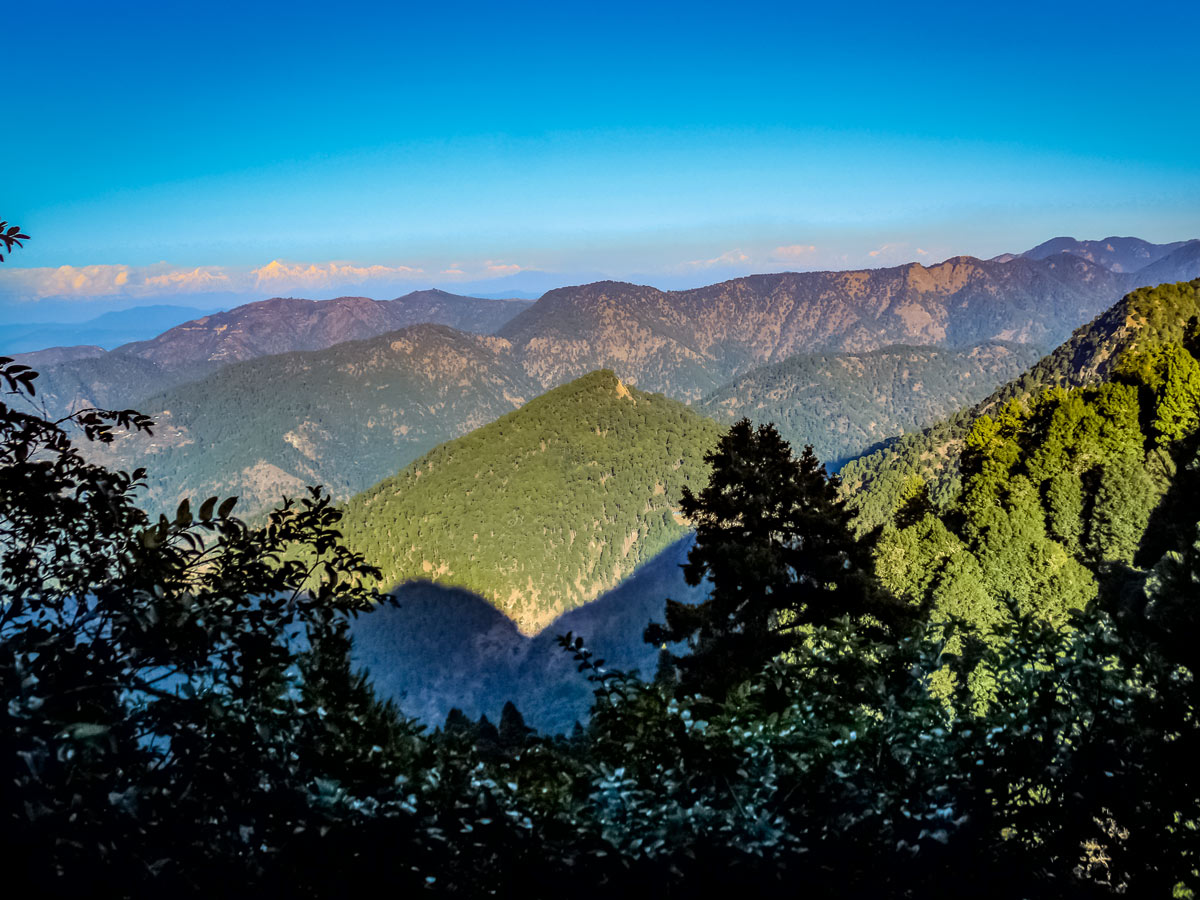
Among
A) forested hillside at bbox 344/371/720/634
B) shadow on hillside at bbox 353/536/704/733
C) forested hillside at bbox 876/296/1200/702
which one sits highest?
forested hillside at bbox 876/296/1200/702

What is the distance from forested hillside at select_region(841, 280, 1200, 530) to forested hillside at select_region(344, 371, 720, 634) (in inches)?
→ 2159

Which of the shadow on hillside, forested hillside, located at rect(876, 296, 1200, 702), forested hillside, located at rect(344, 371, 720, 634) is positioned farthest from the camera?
forested hillside, located at rect(344, 371, 720, 634)

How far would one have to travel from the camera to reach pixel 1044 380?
134 m

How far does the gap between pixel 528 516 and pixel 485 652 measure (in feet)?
138

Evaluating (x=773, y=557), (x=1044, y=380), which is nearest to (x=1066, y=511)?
(x=773, y=557)

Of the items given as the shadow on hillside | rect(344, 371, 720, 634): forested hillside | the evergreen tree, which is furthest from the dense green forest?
rect(344, 371, 720, 634): forested hillside

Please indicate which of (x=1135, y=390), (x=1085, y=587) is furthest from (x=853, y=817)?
(x=1135, y=390)

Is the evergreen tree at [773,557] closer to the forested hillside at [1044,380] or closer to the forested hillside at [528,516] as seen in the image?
the forested hillside at [1044,380]

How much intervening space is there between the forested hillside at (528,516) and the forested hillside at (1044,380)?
54.8 metres

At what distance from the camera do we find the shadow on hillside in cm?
13025

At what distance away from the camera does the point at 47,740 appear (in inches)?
186

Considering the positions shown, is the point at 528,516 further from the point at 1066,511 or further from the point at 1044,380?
the point at 1066,511

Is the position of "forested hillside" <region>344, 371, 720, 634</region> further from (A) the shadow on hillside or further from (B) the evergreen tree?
(B) the evergreen tree

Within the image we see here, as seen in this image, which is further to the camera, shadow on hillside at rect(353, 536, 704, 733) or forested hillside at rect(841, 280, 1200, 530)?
shadow on hillside at rect(353, 536, 704, 733)
